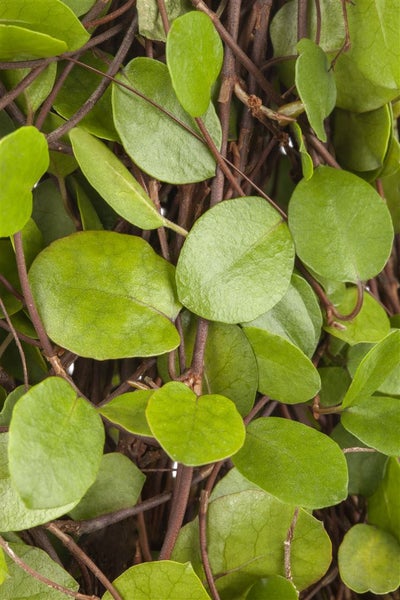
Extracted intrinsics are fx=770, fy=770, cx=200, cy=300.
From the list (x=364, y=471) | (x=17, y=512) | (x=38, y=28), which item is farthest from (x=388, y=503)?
(x=38, y=28)

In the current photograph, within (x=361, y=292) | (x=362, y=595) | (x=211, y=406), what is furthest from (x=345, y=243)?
(x=362, y=595)

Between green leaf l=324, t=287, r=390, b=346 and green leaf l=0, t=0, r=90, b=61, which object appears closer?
green leaf l=0, t=0, r=90, b=61

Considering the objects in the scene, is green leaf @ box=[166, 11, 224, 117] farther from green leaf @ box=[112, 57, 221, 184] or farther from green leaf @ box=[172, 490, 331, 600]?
green leaf @ box=[172, 490, 331, 600]

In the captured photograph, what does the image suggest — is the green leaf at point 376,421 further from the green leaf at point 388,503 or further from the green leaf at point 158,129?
the green leaf at point 158,129

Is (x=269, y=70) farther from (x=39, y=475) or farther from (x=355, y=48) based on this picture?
(x=39, y=475)

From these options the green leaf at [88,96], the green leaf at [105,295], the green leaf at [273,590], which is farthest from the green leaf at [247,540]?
the green leaf at [88,96]

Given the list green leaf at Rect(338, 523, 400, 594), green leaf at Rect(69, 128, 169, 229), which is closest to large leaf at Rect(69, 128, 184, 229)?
green leaf at Rect(69, 128, 169, 229)
